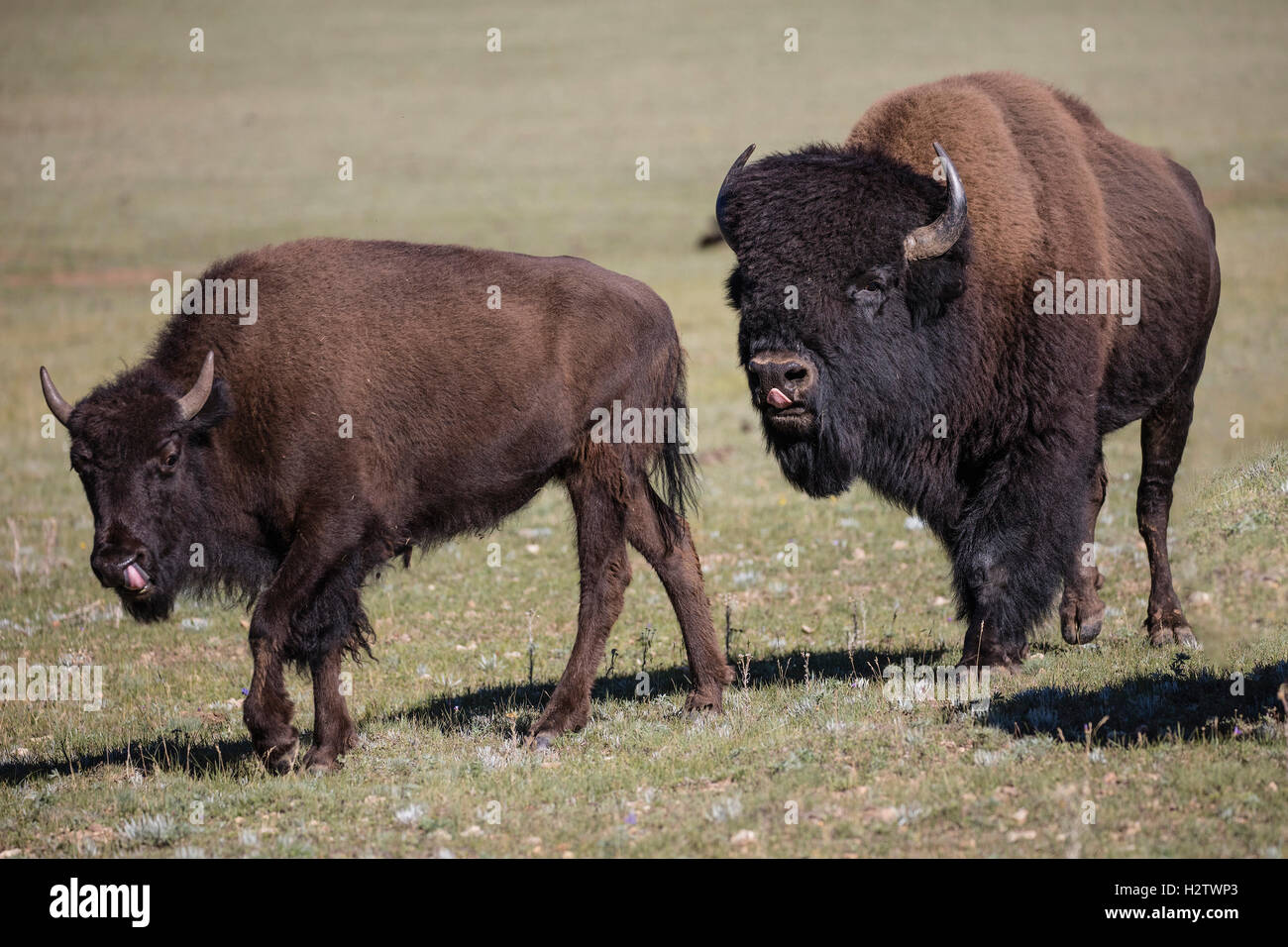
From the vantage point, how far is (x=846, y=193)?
7.50 metres

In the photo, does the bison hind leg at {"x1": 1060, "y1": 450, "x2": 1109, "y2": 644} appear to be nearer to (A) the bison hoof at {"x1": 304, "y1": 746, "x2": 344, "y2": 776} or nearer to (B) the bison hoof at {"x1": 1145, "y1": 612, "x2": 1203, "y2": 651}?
(B) the bison hoof at {"x1": 1145, "y1": 612, "x2": 1203, "y2": 651}

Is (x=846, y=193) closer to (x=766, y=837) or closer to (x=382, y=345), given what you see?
(x=382, y=345)

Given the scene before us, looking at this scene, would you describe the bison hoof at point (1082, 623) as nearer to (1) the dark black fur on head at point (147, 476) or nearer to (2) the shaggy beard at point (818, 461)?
(2) the shaggy beard at point (818, 461)

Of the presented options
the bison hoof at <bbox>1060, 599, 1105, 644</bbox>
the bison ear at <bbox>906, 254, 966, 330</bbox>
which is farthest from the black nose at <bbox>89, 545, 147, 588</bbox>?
the bison hoof at <bbox>1060, 599, 1105, 644</bbox>

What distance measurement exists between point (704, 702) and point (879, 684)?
1044mm

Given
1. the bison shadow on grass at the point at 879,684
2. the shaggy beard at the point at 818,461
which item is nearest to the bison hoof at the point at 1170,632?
the bison shadow on grass at the point at 879,684

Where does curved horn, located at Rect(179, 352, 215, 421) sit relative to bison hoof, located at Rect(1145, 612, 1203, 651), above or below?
above

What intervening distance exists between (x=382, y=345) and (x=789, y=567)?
559 centimetres

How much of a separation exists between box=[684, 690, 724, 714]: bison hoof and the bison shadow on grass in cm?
9

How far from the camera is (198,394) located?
7.33 meters

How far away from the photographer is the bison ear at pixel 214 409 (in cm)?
739

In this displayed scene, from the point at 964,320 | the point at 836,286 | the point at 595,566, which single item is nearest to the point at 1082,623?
the point at 964,320

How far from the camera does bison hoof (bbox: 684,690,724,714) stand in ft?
26.5
